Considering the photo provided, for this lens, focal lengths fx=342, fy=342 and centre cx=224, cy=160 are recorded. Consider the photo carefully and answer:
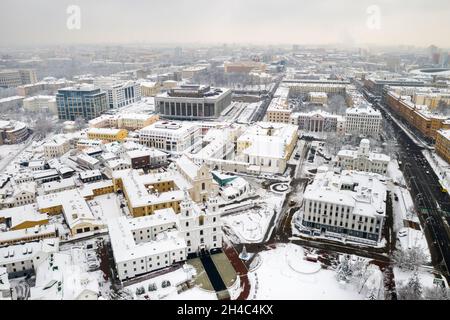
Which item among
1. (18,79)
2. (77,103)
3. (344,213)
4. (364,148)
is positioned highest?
(18,79)

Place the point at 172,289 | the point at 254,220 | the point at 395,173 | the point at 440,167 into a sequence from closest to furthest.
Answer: the point at 172,289 → the point at 254,220 → the point at 395,173 → the point at 440,167

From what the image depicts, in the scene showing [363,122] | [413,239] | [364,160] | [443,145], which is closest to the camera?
[413,239]

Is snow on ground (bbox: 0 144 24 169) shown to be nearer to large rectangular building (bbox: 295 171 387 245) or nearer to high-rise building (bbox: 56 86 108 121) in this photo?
high-rise building (bbox: 56 86 108 121)

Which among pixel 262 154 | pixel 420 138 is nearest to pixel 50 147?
pixel 262 154

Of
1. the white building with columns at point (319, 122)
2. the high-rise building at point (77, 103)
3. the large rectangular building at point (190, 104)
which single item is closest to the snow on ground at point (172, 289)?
the white building with columns at point (319, 122)

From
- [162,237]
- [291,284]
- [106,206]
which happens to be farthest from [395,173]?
[106,206]

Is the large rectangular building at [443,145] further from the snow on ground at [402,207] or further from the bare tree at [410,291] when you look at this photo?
the bare tree at [410,291]

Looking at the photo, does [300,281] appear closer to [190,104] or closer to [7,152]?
[7,152]
